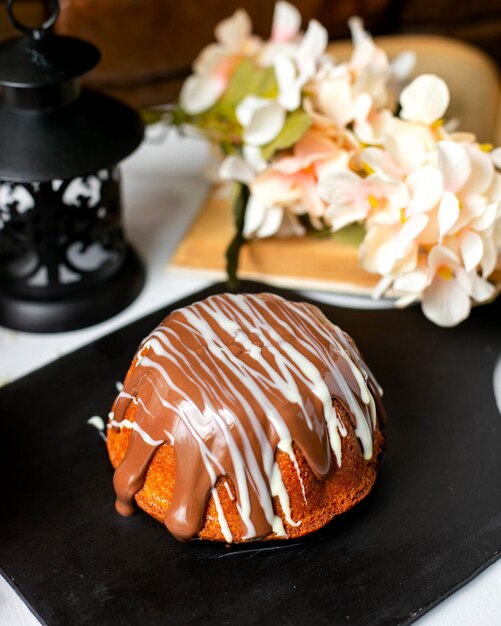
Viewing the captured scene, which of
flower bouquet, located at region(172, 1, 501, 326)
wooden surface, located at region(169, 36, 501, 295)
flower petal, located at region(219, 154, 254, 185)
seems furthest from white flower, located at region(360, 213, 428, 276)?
flower petal, located at region(219, 154, 254, 185)

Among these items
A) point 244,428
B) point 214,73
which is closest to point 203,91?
point 214,73

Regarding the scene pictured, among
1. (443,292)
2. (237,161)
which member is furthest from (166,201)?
(443,292)

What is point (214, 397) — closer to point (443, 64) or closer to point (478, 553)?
point (478, 553)

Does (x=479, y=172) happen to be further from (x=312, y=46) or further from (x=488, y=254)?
(x=312, y=46)

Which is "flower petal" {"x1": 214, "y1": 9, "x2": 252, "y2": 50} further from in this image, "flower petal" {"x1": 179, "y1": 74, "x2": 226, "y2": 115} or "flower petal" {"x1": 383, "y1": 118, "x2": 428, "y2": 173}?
"flower petal" {"x1": 383, "y1": 118, "x2": 428, "y2": 173}

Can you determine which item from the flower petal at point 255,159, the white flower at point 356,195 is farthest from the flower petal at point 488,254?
the flower petal at point 255,159

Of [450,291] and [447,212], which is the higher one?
[447,212]

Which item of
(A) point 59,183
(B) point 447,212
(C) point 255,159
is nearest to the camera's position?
(B) point 447,212
